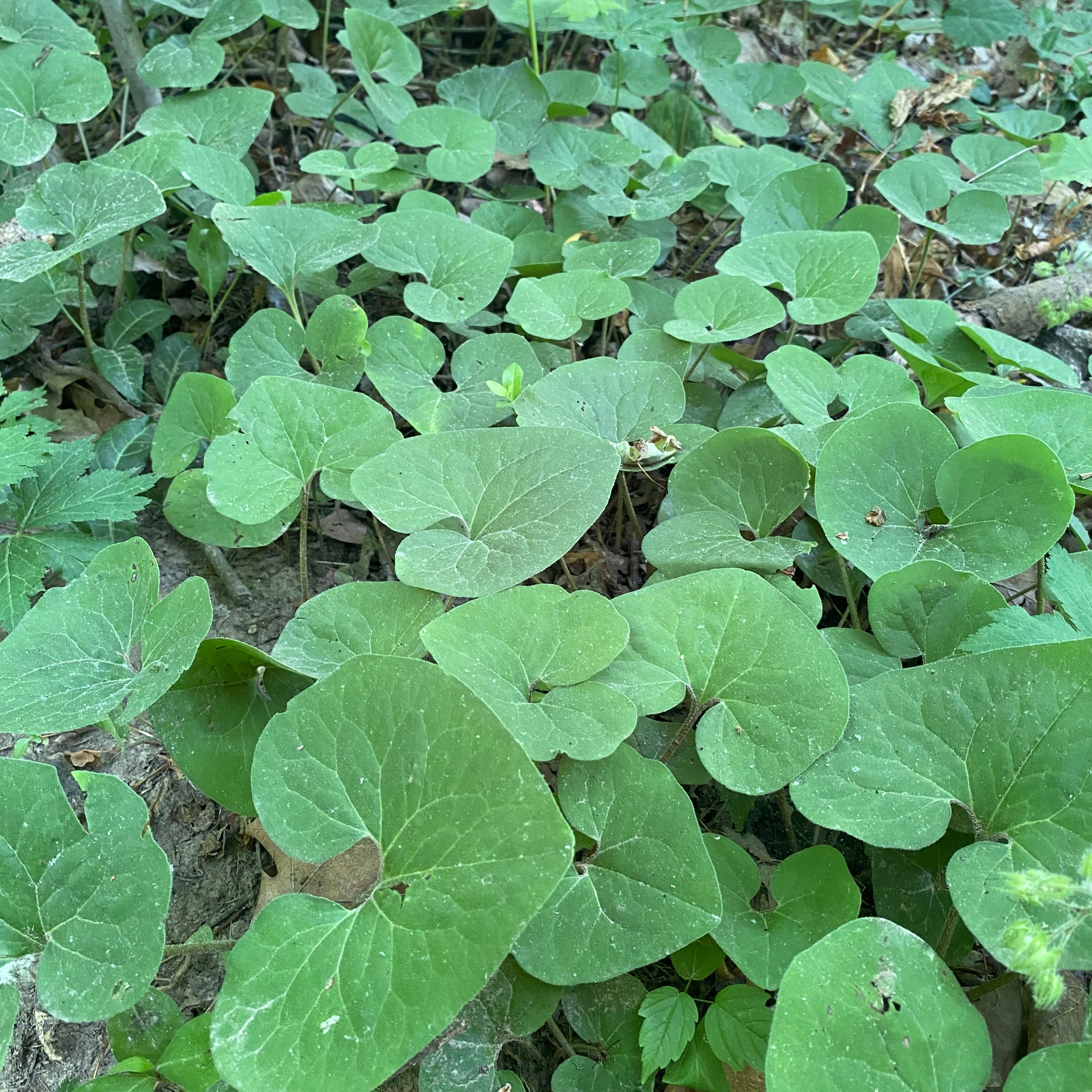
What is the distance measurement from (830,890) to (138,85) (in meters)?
3.00

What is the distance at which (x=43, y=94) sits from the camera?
2158 mm

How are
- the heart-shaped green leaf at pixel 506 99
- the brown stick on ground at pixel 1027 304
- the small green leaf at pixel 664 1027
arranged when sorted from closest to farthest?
the small green leaf at pixel 664 1027, the brown stick on ground at pixel 1027 304, the heart-shaped green leaf at pixel 506 99

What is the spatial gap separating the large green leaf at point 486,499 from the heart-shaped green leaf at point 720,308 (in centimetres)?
56

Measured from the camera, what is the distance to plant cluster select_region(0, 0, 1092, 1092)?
92 cm

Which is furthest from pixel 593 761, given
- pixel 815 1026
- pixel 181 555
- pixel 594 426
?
pixel 181 555

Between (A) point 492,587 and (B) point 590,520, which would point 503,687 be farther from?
(B) point 590,520

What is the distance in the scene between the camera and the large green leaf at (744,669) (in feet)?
3.58

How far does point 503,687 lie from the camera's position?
3.68ft

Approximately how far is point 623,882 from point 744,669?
1.15 feet

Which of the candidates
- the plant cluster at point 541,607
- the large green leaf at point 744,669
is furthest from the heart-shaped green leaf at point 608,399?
the large green leaf at point 744,669

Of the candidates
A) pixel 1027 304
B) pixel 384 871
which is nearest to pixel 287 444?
pixel 384 871

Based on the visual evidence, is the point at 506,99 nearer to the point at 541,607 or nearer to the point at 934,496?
the point at 934,496

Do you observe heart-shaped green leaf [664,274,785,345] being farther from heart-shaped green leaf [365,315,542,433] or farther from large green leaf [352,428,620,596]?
large green leaf [352,428,620,596]

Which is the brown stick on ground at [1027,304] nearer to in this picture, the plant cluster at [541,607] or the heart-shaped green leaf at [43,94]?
the plant cluster at [541,607]
